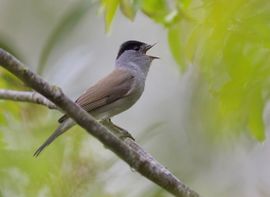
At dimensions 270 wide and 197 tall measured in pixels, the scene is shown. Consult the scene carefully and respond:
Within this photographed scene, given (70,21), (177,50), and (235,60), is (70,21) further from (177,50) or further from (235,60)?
(235,60)

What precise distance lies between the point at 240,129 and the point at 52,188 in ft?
2.07

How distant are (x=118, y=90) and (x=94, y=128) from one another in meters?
1.83

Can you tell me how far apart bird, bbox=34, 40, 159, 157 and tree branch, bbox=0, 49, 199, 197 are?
958 mm

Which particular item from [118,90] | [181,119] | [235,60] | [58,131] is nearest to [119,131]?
[118,90]

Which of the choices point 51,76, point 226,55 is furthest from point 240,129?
point 51,76

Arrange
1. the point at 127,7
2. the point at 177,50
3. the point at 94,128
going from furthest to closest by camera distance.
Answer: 1. the point at 127,7
2. the point at 177,50
3. the point at 94,128

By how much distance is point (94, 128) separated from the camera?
1945 millimetres

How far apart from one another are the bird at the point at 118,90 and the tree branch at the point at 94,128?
96 cm

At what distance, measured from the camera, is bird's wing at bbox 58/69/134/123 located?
3.55 meters

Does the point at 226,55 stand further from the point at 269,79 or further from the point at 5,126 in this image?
the point at 5,126

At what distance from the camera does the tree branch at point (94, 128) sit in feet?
6.08

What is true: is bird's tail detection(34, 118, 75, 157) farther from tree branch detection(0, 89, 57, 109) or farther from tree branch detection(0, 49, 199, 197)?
tree branch detection(0, 49, 199, 197)

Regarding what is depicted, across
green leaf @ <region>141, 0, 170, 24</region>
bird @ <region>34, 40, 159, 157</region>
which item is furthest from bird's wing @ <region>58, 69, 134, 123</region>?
green leaf @ <region>141, 0, 170, 24</region>

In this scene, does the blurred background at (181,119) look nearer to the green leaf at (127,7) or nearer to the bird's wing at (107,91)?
the green leaf at (127,7)
